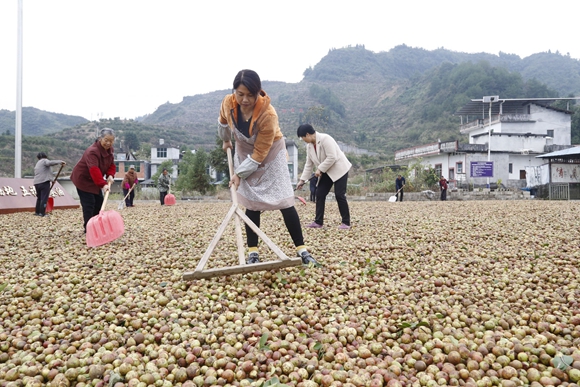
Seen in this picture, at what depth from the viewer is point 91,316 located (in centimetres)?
216

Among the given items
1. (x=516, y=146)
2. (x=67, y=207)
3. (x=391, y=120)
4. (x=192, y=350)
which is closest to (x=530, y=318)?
(x=192, y=350)

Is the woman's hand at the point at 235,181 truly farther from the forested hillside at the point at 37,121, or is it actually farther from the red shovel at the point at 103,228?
the forested hillside at the point at 37,121

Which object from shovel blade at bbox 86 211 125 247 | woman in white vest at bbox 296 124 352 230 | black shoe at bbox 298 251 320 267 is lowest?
black shoe at bbox 298 251 320 267

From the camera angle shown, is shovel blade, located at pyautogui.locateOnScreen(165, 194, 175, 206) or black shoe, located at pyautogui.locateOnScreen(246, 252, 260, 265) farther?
shovel blade, located at pyautogui.locateOnScreen(165, 194, 175, 206)

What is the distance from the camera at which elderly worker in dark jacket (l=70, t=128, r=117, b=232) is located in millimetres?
4543

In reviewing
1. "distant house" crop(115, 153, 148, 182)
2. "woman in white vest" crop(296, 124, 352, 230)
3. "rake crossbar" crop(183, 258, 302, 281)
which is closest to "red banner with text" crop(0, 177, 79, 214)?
"woman in white vest" crop(296, 124, 352, 230)

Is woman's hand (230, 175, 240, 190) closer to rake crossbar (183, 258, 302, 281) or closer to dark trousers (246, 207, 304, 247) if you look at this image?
dark trousers (246, 207, 304, 247)

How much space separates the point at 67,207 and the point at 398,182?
12948 mm

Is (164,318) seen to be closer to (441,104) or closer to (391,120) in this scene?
(441,104)

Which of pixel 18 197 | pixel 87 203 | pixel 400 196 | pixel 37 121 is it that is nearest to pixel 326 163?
pixel 87 203

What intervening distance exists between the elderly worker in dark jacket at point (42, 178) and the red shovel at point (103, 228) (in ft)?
13.8

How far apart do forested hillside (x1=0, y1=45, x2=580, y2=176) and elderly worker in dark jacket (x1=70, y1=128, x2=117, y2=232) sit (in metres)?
41.5

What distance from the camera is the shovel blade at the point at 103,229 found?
13.5 ft

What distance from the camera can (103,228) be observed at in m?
4.23
